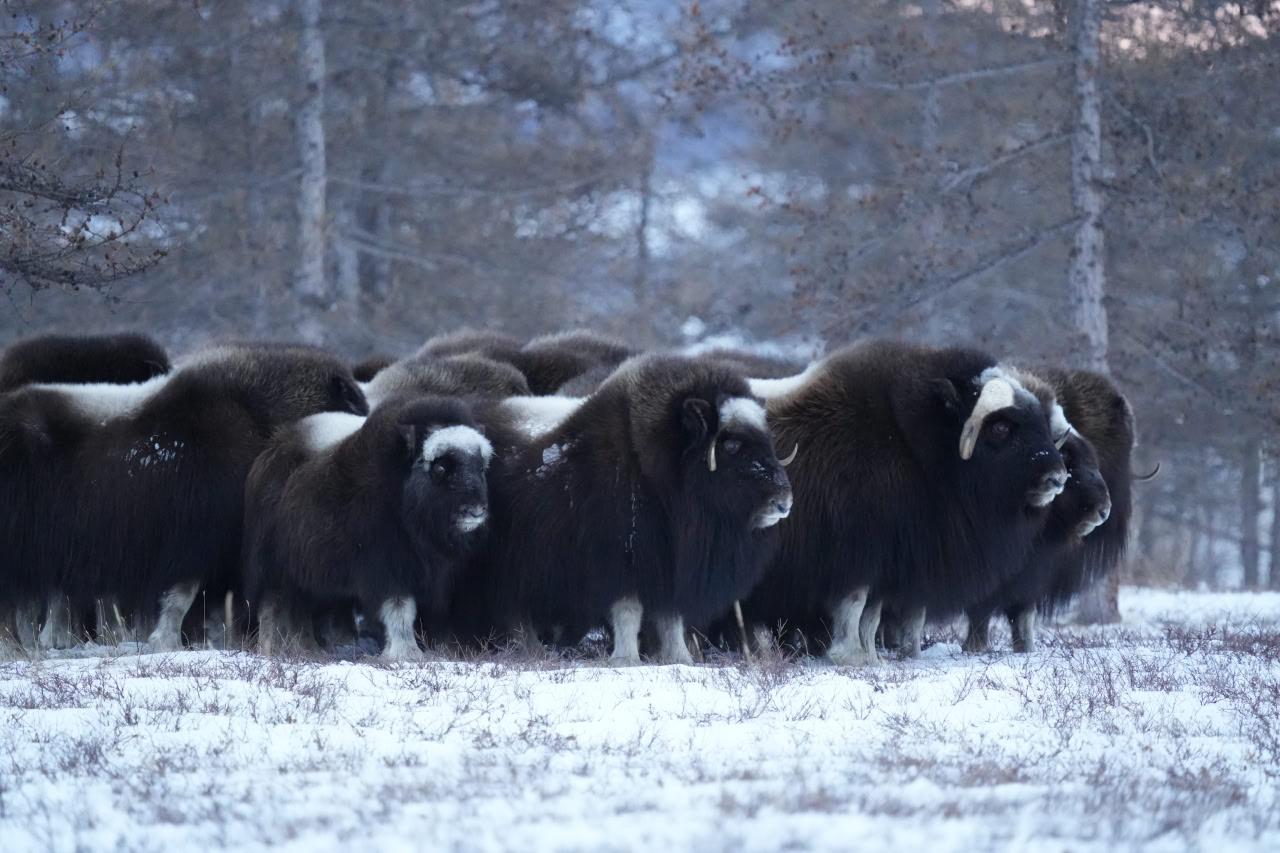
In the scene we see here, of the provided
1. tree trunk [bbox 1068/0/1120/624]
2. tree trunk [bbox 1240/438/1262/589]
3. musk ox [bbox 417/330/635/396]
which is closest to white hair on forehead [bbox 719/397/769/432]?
musk ox [bbox 417/330/635/396]

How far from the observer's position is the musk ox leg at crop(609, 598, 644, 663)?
8.23m

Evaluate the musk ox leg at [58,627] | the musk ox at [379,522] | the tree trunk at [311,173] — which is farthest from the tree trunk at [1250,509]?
the musk ox leg at [58,627]

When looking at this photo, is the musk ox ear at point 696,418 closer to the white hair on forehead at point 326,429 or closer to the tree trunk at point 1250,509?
the white hair on forehead at point 326,429

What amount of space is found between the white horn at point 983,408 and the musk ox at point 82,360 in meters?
4.68

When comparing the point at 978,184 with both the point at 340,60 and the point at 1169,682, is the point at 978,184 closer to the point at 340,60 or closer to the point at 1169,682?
the point at 1169,682

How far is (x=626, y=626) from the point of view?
27.1 ft

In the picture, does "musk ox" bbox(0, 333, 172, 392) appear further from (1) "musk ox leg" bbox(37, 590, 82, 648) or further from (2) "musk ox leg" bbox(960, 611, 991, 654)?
(2) "musk ox leg" bbox(960, 611, 991, 654)

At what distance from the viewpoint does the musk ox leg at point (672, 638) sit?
8406mm

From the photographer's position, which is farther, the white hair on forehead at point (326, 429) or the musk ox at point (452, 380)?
the musk ox at point (452, 380)

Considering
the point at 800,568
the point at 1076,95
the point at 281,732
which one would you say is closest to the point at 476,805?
the point at 281,732

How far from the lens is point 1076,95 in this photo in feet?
40.9

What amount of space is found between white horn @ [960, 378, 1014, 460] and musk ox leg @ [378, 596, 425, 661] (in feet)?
9.74

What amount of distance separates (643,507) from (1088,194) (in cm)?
580

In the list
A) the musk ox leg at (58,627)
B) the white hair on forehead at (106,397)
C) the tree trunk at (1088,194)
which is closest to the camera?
the white hair on forehead at (106,397)
